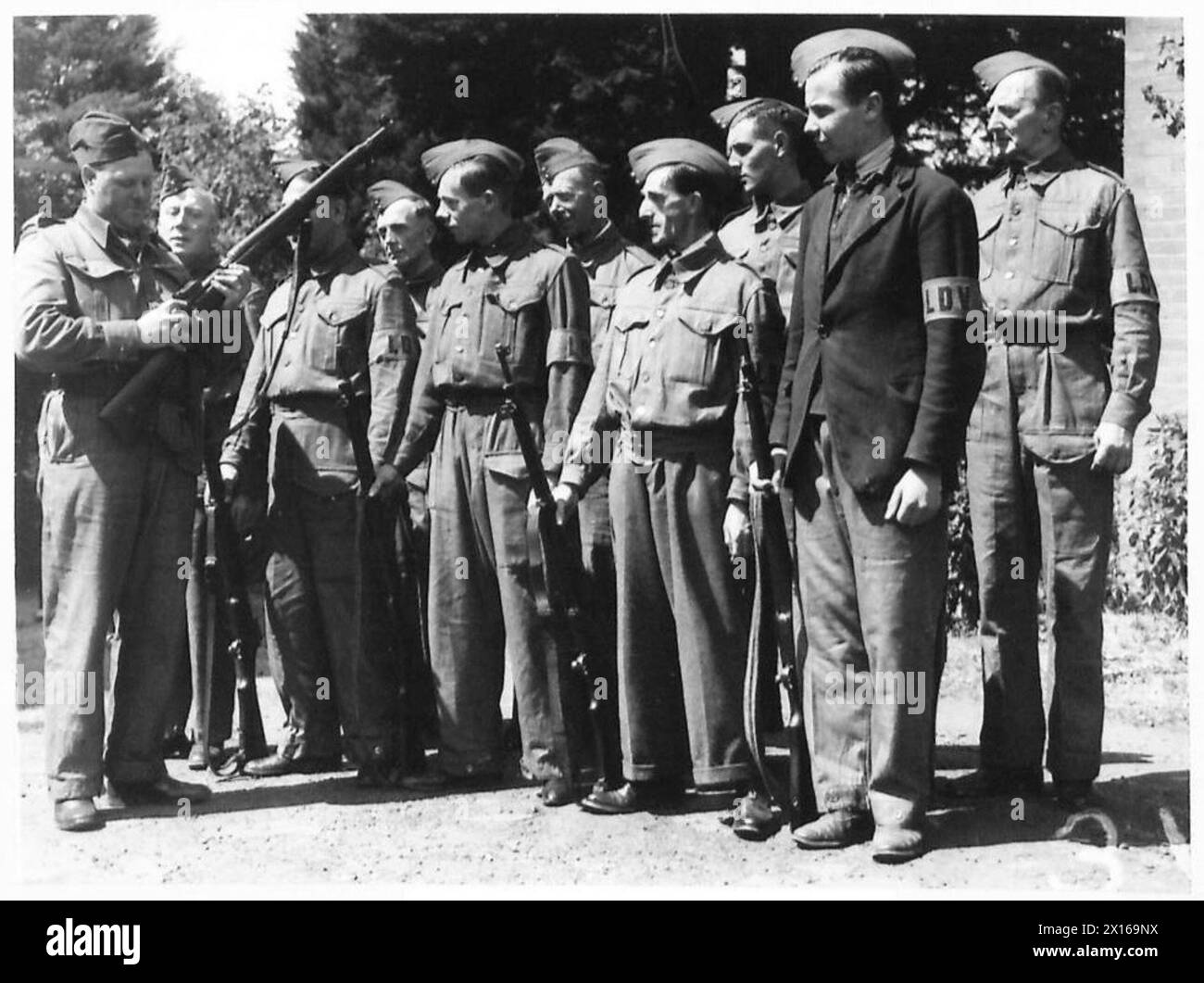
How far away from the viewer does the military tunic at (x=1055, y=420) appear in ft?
23.5

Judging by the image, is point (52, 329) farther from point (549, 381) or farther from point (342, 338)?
point (549, 381)

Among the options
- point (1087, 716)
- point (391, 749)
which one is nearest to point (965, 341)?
point (1087, 716)

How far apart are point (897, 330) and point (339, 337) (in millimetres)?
2758

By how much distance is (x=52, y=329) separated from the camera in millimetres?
7426

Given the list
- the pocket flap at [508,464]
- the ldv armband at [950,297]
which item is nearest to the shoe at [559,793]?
the pocket flap at [508,464]

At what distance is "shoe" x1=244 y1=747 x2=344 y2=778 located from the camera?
27.5 feet

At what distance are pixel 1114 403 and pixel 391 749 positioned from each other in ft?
11.0

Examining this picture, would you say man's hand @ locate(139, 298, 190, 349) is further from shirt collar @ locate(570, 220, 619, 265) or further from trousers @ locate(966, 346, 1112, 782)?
trousers @ locate(966, 346, 1112, 782)

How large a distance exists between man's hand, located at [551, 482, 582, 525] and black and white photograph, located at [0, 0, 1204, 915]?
0.05m

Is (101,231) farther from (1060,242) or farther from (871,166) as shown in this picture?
(1060,242)

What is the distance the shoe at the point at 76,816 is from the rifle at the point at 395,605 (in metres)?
1.31

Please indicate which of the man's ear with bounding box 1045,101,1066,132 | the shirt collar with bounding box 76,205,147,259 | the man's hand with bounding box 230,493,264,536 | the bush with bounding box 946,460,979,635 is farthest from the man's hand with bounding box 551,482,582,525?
the bush with bounding box 946,460,979,635

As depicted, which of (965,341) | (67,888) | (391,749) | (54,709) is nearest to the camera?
(965,341)

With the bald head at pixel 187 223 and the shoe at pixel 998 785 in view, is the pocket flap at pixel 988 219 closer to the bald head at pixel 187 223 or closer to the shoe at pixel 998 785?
the shoe at pixel 998 785
